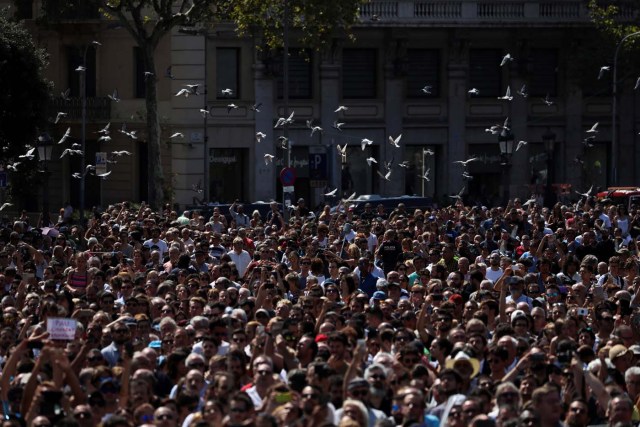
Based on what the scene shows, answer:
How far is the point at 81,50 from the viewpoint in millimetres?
48438

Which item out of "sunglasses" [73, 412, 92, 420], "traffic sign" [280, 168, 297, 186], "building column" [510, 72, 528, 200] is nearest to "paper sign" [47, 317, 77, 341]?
"sunglasses" [73, 412, 92, 420]

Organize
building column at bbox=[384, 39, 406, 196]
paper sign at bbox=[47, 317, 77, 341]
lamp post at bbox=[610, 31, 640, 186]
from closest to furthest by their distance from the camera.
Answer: paper sign at bbox=[47, 317, 77, 341]
lamp post at bbox=[610, 31, 640, 186]
building column at bbox=[384, 39, 406, 196]

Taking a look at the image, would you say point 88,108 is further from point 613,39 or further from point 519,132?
point 613,39

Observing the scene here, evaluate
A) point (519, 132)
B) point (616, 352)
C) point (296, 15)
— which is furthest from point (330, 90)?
point (616, 352)

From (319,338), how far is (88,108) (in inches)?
1378

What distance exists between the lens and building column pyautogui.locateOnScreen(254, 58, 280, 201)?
48.8 m

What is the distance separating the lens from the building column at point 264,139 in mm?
48812

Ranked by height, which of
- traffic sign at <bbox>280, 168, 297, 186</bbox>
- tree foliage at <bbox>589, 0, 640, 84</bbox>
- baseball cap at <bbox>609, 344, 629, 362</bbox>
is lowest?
baseball cap at <bbox>609, 344, 629, 362</bbox>

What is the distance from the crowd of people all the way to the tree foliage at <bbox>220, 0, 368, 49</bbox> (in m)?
19.3

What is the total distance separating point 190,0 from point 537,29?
34.1 ft

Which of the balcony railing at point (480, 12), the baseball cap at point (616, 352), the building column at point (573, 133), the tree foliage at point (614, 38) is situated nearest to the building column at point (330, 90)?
the balcony railing at point (480, 12)

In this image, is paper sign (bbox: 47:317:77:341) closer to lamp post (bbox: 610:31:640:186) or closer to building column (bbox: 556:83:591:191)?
lamp post (bbox: 610:31:640:186)

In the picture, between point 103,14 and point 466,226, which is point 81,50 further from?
point 466,226

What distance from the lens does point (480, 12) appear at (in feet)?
165
